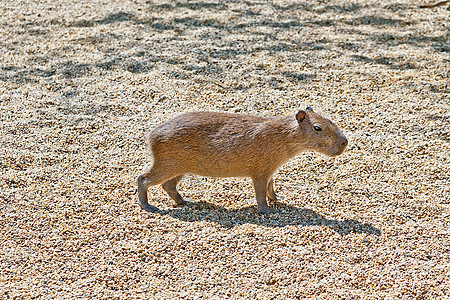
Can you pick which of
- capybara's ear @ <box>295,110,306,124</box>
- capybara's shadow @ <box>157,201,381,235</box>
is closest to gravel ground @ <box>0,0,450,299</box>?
capybara's shadow @ <box>157,201,381,235</box>

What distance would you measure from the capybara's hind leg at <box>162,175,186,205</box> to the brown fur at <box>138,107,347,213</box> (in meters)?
0.12

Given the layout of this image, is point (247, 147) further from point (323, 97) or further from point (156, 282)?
point (323, 97)

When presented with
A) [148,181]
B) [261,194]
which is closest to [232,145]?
[261,194]

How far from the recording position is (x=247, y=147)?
430 cm

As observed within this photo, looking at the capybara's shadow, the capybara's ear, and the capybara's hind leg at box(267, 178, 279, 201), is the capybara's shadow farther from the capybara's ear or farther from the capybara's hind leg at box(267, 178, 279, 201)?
the capybara's ear

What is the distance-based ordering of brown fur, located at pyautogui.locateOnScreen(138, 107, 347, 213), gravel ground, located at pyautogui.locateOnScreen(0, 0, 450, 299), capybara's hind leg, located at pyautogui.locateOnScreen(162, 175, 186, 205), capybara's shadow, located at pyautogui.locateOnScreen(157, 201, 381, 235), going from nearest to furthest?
gravel ground, located at pyautogui.locateOnScreen(0, 0, 450, 299) < capybara's shadow, located at pyautogui.locateOnScreen(157, 201, 381, 235) < brown fur, located at pyautogui.locateOnScreen(138, 107, 347, 213) < capybara's hind leg, located at pyautogui.locateOnScreen(162, 175, 186, 205)

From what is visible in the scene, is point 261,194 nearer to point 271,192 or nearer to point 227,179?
point 271,192

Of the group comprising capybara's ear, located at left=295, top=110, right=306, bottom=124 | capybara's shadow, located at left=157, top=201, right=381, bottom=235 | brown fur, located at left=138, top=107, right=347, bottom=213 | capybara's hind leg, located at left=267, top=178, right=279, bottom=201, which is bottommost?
capybara's shadow, located at left=157, top=201, right=381, bottom=235

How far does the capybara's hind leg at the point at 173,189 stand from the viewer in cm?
450

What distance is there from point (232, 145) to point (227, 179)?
2.39ft

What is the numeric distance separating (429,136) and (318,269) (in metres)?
2.34

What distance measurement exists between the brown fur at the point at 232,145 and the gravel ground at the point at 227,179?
29cm

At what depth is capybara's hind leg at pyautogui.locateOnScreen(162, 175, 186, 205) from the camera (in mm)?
4496

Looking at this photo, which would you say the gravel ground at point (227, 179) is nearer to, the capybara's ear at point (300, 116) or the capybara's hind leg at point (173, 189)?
the capybara's hind leg at point (173, 189)
